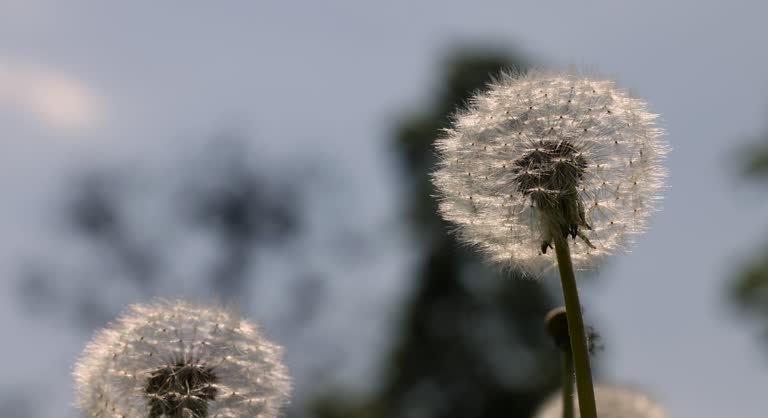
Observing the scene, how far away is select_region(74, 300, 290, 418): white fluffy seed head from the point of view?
4.09 meters

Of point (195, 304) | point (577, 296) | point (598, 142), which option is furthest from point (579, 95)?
point (195, 304)

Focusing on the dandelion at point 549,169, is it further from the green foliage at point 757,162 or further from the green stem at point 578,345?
the green foliage at point 757,162

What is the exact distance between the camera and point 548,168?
4.07 metres

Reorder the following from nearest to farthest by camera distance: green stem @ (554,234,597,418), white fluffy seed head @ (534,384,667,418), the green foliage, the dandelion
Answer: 1. green stem @ (554,234,597,418)
2. the dandelion
3. white fluffy seed head @ (534,384,667,418)
4. the green foliage

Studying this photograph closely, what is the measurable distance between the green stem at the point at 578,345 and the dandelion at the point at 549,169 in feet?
1.57

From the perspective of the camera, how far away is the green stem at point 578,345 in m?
3.22

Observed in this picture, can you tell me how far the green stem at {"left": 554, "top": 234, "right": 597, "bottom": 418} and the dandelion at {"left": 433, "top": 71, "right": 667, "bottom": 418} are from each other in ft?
1.57

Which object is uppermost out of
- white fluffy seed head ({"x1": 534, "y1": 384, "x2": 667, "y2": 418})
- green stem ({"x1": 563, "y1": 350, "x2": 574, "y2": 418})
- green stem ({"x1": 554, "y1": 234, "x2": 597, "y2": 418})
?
white fluffy seed head ({"x1": 534, "y1": 384, "x2": 667, "y2": 418})

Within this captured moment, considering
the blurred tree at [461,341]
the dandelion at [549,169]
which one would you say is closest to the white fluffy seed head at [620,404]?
the dandelion at [549,169]

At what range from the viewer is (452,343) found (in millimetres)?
27516

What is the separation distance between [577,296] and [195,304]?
174 centimetres

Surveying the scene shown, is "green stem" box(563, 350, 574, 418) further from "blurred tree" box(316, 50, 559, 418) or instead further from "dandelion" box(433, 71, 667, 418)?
"blurred tree" box(316, 50, 559, 418)

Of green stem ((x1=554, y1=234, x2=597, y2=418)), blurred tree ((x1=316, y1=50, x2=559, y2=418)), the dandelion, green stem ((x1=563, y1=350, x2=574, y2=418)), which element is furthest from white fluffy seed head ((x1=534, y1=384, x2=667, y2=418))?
blurred tree ((x1=316, y1=50, x2=559, y2=418))

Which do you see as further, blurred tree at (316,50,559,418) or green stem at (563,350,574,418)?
blurred tree at (316,50,559,418)
